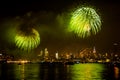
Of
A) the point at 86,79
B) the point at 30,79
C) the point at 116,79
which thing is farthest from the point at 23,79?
the point at 116,79

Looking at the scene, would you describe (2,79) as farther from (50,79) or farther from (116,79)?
(116,79)

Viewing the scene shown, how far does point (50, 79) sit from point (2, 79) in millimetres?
13894

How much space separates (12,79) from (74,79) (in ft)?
59.7

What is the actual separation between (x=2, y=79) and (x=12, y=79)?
345cm

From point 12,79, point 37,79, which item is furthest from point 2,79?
point 37,79

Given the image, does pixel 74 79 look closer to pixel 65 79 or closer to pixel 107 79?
pixel 65 79

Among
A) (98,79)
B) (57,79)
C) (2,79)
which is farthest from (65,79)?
(2,79)

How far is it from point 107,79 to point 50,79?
16782 mm

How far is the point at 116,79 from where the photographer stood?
4003 inches

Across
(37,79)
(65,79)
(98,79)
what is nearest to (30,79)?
(37,79)

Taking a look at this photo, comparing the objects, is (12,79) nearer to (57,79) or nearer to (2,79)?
(2,79)

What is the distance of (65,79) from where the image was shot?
10469 cm

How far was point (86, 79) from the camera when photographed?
103875 mm

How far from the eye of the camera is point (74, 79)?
104 m
